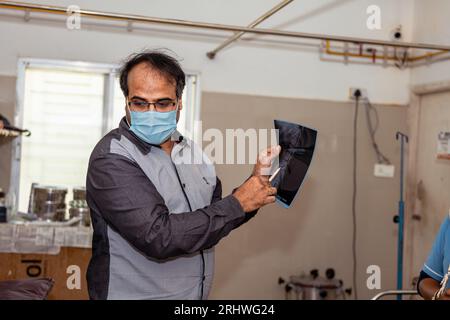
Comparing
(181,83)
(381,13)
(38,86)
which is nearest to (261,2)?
(381,13)

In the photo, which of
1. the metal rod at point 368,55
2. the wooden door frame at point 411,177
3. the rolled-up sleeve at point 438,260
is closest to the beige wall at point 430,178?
the wooden door frame at point 411,177

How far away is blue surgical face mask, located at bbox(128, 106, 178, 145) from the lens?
1657 mm

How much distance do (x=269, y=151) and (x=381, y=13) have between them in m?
3.10

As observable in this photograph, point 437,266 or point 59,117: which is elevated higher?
point 59,117

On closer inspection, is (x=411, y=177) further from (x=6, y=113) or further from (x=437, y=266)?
(x=6, y=113)

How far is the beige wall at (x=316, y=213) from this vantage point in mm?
3967

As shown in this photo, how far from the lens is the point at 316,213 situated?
13.6ft

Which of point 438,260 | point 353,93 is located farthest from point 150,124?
point 353,93

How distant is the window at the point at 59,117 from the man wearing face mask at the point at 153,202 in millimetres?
2084

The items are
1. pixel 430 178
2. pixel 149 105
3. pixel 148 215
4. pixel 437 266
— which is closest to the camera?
pixel 148 215

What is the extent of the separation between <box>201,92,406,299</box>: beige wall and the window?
0.76m

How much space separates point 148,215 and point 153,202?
0.05 m

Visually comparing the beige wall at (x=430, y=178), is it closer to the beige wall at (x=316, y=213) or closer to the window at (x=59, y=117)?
the beige wall at (x=316, y=213)

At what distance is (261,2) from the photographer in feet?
13.1
